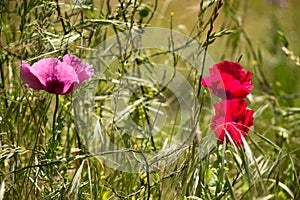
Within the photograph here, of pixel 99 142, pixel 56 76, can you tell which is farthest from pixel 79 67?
pixel 99 142

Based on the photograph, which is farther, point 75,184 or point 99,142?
point 99,142

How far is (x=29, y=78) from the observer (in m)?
1.19

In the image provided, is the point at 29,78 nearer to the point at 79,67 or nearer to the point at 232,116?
the point at 79,67

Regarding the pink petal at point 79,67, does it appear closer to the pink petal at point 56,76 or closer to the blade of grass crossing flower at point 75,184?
the pink petal at point 56,76

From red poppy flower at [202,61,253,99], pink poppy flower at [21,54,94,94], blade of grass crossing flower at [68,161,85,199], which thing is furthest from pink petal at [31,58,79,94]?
red poppy flower at [202,61,253,99]

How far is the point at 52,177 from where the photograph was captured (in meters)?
1.33

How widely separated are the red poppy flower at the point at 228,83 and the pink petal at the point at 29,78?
0.30 metres

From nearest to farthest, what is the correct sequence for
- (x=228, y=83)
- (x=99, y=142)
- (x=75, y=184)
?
(x=75, y=184) → (x=228, y=83) → (x=99, y=142)

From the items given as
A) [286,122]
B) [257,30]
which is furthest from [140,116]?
[257,30]

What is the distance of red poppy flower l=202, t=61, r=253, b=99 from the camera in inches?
49.4

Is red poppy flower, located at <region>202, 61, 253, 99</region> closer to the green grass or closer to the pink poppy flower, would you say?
the green grass

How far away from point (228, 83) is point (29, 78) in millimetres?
367

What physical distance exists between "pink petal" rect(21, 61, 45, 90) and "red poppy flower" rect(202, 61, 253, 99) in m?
0.30

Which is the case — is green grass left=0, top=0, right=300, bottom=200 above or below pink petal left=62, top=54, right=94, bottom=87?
below
